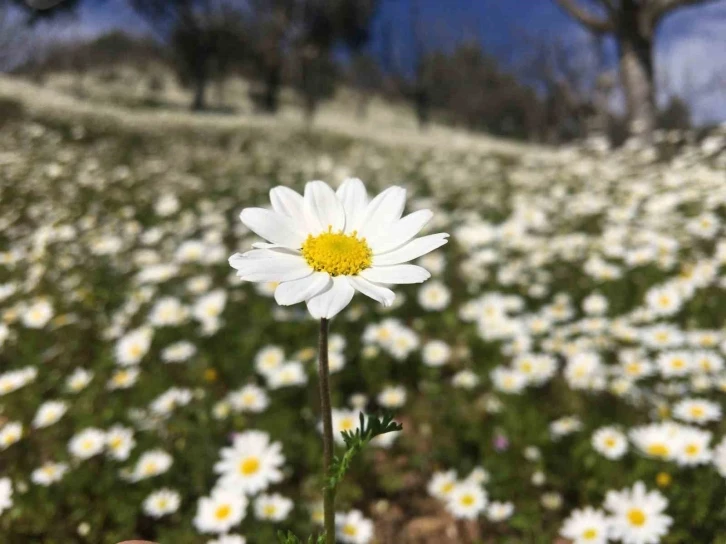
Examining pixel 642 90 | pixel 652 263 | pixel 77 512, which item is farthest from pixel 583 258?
pixel 642 90

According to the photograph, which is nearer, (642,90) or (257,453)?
(257,453)

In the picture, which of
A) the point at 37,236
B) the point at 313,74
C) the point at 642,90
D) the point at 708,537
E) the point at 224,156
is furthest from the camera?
the point at 313,74

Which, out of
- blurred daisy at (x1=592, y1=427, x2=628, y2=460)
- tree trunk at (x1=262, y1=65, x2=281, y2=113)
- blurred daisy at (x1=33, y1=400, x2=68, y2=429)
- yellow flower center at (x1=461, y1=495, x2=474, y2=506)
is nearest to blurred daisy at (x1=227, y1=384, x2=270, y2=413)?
blurred daisy at (x1=33, y1=400, x2=68, y2=429)

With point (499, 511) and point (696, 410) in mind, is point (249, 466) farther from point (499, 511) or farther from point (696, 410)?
point (696, 410)

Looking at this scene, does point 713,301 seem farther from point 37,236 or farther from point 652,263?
point 37,236

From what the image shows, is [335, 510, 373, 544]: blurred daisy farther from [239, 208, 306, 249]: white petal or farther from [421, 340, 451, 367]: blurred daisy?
[239, 208, 306, 249]: white petal

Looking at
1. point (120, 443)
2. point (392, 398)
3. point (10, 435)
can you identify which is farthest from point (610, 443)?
point (10, 435)

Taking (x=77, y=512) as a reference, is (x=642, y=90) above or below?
above
